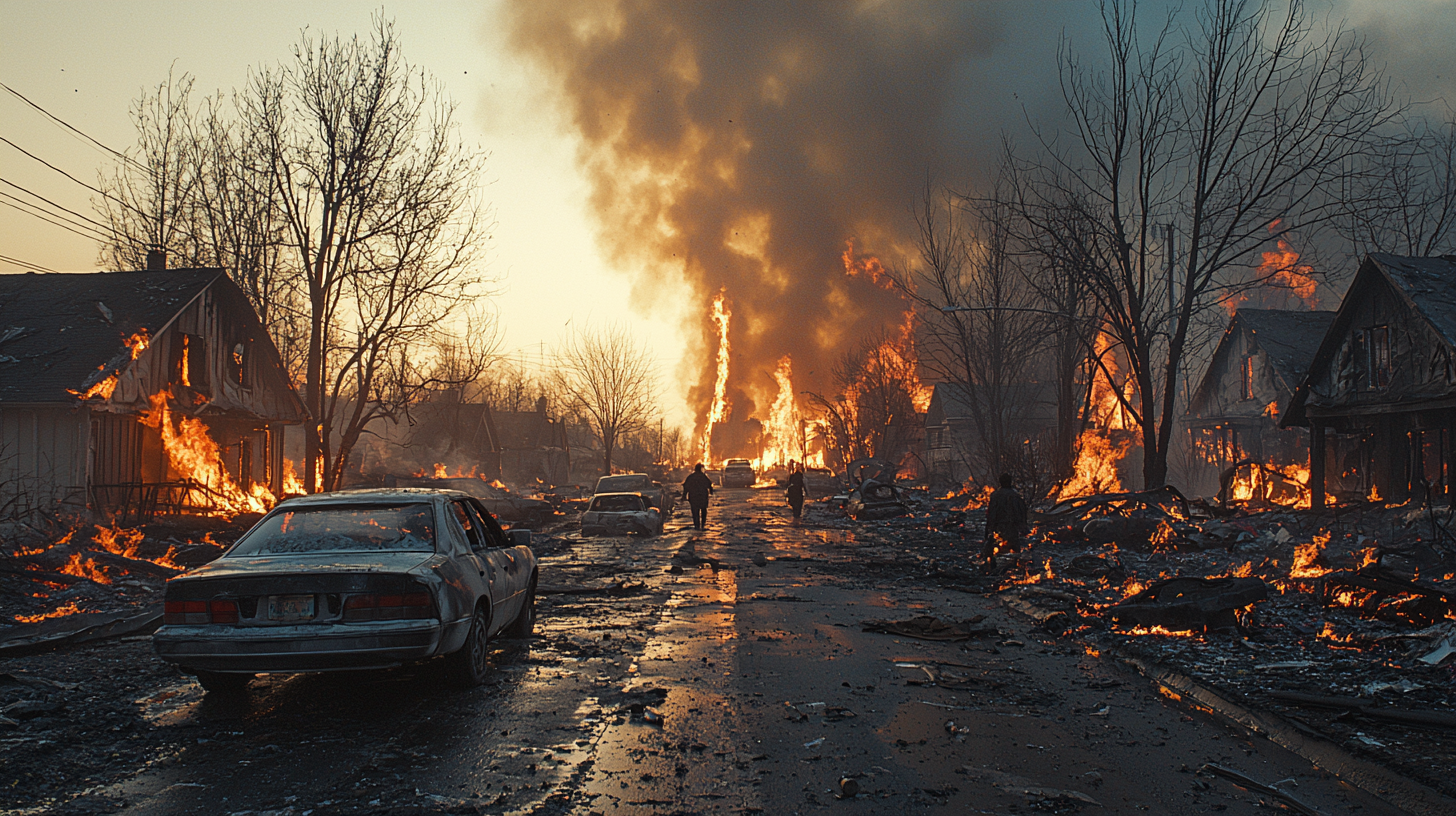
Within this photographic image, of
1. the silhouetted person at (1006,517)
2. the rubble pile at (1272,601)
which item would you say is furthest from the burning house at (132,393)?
the silhouetted person at (1006,517)

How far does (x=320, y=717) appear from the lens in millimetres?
6316

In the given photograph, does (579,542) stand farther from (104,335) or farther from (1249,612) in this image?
(1249,612)

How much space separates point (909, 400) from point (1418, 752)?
51918mm

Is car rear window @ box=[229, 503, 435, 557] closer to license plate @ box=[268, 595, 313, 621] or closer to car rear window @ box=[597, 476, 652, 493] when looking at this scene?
license plate @ box=[268, 595, 313, 621]

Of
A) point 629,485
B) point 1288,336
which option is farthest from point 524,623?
point 1288,336

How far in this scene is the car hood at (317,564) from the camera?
631cm

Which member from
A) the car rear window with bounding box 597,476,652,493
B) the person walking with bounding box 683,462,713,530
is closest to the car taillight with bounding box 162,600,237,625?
the person walking with bounding box 683,462,713,530

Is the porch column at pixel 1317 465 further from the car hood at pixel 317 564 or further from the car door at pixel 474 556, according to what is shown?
the car hood at pixel 317 564

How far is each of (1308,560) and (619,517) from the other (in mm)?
16377

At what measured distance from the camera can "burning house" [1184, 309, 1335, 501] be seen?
105 feet

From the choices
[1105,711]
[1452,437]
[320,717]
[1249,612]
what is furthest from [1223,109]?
[320,717]

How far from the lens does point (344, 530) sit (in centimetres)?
726

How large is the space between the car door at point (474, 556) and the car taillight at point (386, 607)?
761 millimetres

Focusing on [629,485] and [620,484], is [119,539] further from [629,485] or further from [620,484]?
[629,485]
